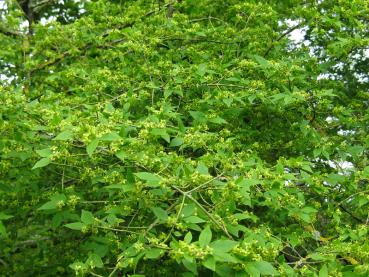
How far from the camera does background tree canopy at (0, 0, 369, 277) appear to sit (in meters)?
2.99

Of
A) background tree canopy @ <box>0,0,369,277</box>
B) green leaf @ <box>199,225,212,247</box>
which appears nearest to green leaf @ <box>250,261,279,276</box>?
background tree canopy @ <box>0,0,369,277</box>

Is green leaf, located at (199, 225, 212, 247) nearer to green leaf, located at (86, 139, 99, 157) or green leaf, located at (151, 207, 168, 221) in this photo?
green leaf, located at (151, 207, 168, 221)

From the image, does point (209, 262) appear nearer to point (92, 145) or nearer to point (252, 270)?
point (252, 270)

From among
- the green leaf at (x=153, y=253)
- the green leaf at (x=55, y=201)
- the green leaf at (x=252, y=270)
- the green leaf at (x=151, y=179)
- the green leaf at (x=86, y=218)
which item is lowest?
the green leaf at (x=252, y=270)

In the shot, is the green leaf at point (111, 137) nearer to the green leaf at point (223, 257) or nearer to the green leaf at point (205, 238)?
the green leaf at point (205, 238)

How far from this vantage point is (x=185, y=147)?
4023mm

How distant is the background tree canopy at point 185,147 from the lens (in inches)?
118

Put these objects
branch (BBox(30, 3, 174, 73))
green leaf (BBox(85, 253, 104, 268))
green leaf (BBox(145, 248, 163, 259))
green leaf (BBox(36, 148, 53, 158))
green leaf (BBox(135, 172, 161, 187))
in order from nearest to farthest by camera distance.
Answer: green leaf (BBox(145, 248, 163, 259))
green leaf (BBox(135, 172, 161, 187))
green leaf (BBox(85, 253, 104, 268))
green leaf (BBox(36, 148, 53, 158))
branch (BBox(30, 3, 174, 73))

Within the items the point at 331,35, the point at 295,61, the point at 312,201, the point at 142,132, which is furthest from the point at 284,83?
the point at 142,132

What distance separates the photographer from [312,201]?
449cm

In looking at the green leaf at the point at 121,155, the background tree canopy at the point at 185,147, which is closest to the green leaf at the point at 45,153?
the background tree canopy at the point at 185,147

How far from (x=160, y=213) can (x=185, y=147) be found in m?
1.14

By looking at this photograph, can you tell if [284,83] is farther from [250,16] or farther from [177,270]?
[177,270]

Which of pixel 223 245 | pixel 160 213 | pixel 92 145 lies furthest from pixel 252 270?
pixel 92 145
